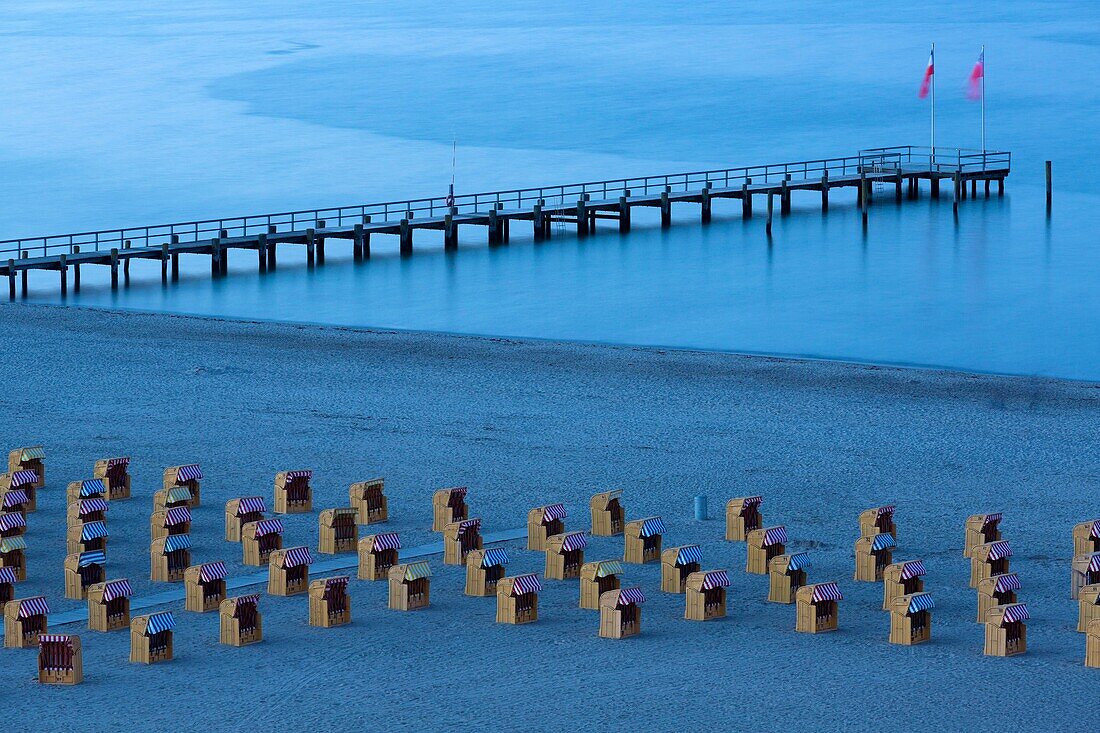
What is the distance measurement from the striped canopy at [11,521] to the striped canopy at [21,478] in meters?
1.11

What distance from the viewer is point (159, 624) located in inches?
506

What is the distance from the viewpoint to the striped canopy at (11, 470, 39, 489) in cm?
1756

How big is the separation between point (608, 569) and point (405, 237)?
114ft

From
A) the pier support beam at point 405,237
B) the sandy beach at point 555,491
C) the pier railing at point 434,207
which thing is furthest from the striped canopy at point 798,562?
the pier support beam at point 405,237

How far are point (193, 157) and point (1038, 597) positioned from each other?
236 ft

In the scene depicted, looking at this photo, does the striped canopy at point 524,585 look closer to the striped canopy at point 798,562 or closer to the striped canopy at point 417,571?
the striped canopy at point 417,571

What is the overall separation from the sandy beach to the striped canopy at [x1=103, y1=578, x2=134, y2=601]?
0.31 metres

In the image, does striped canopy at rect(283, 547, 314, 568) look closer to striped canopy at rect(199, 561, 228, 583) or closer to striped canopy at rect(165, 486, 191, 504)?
striped canopy at rect(199, 561, 228, 583)

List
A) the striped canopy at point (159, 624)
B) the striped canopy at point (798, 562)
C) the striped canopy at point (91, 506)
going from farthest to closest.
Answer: the striped canopy at point (91, 506)
the striped canopy at point (798, 562)
the striped canopy at point (159, 624)

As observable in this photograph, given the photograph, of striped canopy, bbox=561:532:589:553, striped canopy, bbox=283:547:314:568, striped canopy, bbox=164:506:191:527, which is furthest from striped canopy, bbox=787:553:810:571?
striped canopy, bbox=164:506:191:527

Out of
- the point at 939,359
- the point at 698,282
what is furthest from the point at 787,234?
the point at 939,359

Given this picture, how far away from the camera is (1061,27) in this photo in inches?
6102

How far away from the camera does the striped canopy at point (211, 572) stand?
562 inches

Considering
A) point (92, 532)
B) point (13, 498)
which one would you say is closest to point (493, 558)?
point (92, 532)
